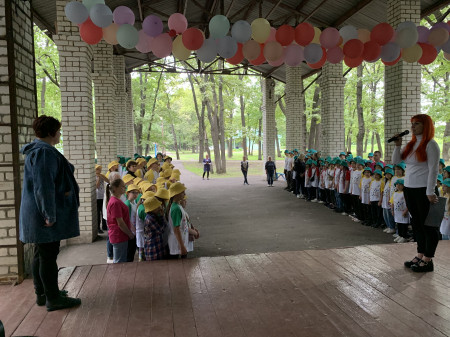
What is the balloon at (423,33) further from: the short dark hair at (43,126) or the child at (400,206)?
the short dark hair at (43,126)

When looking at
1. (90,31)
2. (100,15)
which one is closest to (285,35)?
(100,15)

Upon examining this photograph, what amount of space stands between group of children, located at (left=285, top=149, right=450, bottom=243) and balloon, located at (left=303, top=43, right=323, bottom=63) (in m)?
2.82

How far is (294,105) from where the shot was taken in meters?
16.6

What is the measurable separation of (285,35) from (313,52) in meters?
0.70

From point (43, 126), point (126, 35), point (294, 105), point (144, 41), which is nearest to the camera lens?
point (43, 126)

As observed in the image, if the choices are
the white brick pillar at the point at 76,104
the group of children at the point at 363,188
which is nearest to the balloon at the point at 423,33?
the group of children at the point at 363,188

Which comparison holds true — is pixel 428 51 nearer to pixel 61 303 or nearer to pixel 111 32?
pixel 111 32

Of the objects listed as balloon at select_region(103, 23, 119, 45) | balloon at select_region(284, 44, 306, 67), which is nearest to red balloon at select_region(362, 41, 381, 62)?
balloon at select_region(284, 44, 306, 67)

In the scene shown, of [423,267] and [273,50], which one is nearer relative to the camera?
[423,267]

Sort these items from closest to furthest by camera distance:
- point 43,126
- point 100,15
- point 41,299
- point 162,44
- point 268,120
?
point 43,126 < point 41,299 < point 100,15 < point 162,44 < point 268,120

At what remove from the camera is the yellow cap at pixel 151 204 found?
403 cm

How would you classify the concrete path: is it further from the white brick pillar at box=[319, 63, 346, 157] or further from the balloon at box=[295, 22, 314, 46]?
the balloon at box=[295, 22, 314, 46]

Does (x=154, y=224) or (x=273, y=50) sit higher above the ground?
(x=273, y=50)

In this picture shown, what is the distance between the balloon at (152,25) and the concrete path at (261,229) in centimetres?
437
